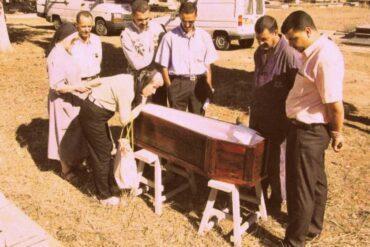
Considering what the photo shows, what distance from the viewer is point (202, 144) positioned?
4090 millimetres

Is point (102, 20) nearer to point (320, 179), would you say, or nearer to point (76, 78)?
point (76, 78)

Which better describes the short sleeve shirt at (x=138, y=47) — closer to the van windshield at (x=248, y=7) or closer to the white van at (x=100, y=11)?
the van windshield at (x=248, y=7)

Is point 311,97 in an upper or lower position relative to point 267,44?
lower

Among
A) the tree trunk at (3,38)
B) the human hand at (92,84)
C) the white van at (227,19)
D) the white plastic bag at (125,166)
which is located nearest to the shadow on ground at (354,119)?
the white plastic bag at (125,166)

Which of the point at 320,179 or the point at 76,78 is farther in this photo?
the point at 76,78

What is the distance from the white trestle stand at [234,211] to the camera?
411cm

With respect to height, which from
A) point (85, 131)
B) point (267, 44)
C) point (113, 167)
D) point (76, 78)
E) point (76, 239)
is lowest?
point (76, 239)

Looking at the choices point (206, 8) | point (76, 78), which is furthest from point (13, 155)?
point (206, 8)

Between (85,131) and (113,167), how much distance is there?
1.81 feet

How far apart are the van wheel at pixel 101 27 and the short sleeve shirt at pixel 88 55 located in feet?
41.2

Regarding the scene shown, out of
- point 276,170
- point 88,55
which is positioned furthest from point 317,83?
point 88,55

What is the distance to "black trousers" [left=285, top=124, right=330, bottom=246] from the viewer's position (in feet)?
12.2

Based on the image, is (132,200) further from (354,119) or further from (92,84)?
(354,119)

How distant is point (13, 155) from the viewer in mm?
6277
